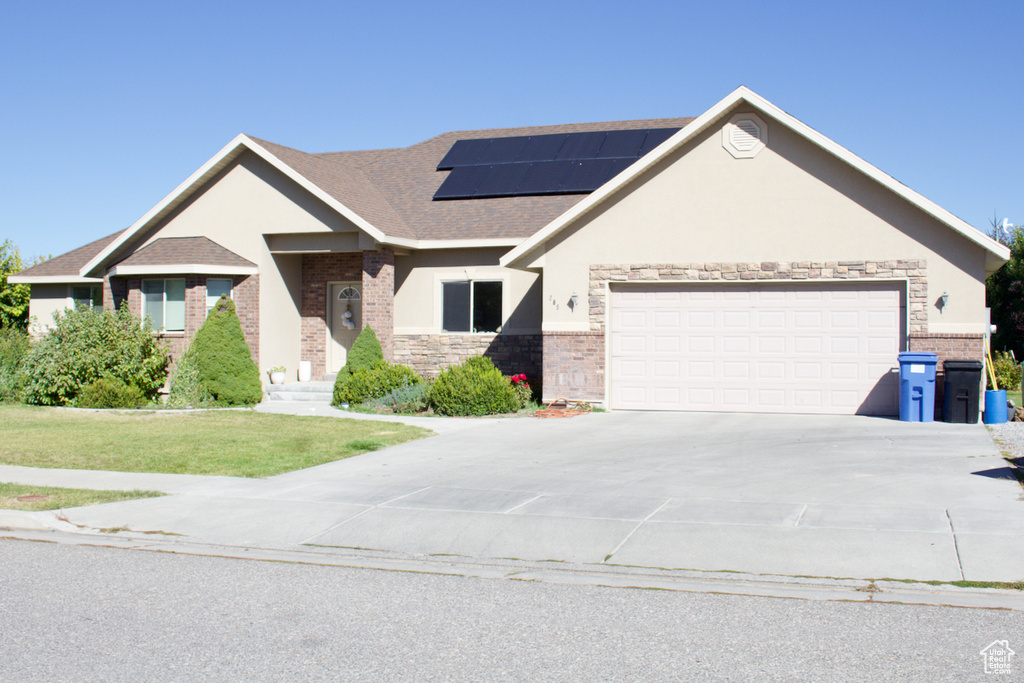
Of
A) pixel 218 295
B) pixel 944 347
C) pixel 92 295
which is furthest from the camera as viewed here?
pixel 92 295

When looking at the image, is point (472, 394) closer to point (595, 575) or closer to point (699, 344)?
point (699, 344)

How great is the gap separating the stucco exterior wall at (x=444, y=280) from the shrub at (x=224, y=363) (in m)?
3.71

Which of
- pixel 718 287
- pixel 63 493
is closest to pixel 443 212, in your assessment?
pixel 718 287

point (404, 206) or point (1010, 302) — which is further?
point (1010, 302)

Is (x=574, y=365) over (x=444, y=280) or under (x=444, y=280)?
under

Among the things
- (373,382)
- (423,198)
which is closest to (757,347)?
(373,382)

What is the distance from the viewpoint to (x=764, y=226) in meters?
17.3

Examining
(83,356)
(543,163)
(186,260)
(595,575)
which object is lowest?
(595,575)

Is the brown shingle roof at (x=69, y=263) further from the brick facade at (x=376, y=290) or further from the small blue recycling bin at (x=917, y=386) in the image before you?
the small blue recycling bin at (x=917, y=386)

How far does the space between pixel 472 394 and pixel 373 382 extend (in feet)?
8.78

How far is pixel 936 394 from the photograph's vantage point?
16.4 meters

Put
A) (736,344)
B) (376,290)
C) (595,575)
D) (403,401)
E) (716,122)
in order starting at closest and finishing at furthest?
(595,575), (716,122), (736,344), (403,401), (376,290)

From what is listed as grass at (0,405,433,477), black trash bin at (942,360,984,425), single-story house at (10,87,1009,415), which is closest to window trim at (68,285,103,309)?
single-story house at (10,87,1009,415)

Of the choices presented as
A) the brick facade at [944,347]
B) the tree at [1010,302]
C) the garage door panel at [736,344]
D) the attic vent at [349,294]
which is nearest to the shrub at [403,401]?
the attic vent at [349,294]
